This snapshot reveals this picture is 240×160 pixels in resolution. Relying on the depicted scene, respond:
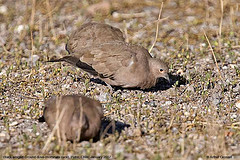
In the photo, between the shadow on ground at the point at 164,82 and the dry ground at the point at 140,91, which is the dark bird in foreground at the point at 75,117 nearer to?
the dry ground at the point at 140,91

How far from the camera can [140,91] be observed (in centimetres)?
687

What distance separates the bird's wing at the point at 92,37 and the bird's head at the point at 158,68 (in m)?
0.94

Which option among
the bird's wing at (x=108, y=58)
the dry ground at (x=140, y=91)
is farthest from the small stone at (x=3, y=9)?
the bird's wing at (x=108, y=58)

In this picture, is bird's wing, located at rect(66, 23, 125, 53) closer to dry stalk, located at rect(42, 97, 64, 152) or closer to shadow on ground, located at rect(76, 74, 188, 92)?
shadow on ground, located at rect(76, 74, 188, 92)

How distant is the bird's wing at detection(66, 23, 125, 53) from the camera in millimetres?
7328

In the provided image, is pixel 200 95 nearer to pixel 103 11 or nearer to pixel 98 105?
pixel 98 105

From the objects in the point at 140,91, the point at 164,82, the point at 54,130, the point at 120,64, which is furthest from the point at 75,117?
the point at 164,82

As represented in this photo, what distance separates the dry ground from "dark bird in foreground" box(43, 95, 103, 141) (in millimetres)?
158

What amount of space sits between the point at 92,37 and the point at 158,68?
55.9 inches

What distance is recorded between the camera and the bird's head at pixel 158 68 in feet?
21.8

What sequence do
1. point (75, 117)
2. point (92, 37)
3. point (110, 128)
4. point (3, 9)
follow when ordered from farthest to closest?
point (3, 9)
point (92, 37)
point (110, 128)
point (75, 117)

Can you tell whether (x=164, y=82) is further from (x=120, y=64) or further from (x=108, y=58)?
(x=108, y=58)

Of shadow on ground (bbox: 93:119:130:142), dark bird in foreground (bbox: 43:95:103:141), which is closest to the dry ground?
shadow on ground (bbox: 93:119:130:142)

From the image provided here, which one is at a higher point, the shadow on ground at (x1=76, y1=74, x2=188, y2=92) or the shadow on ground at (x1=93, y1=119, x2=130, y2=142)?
the shadow on ground at (x1=76, y1=74, x2=188, y2=92)
